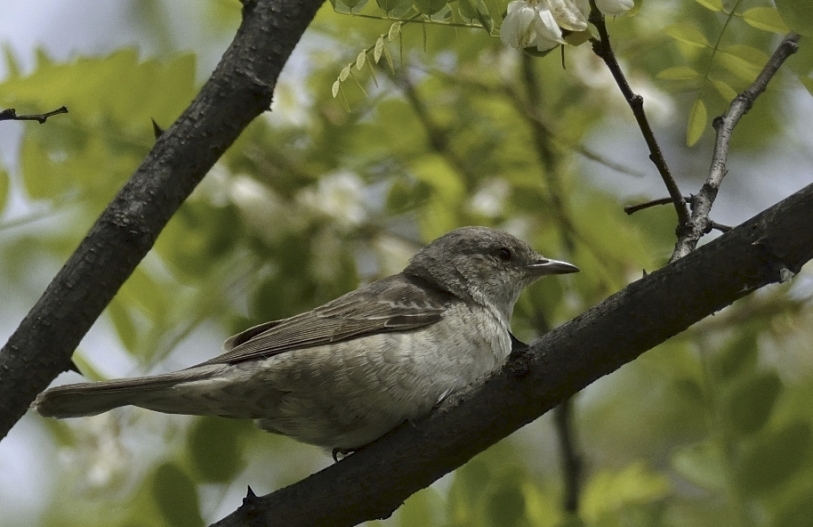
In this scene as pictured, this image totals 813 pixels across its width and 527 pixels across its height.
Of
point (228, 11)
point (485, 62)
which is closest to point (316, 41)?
point (228, 11)

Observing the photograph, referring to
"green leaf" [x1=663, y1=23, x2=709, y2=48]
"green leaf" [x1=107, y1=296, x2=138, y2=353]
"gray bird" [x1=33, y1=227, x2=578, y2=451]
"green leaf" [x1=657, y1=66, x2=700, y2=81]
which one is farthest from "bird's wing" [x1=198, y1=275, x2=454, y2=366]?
"green leaf" [x1=663, y1=23, x2=709, y2=48]

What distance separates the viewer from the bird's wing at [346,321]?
4.22 metres

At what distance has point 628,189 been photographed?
686 cm

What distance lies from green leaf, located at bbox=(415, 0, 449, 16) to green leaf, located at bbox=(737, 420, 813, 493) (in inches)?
85.2

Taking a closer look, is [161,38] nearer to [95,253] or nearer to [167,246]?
[167,246]

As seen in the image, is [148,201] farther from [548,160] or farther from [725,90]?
[548,160]

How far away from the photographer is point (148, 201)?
12.1 ft

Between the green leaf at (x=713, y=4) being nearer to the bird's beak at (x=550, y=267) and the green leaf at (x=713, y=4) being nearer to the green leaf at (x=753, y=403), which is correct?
the green leaf at (x=753, y=403)

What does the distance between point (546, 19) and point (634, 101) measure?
0.43 m

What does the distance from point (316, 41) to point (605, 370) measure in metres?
3.68

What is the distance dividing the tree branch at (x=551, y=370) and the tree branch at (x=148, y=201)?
0.93 meters

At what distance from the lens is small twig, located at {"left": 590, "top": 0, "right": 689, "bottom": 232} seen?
284cm

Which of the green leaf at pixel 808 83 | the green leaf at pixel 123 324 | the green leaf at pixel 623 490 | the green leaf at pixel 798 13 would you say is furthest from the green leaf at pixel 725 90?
the green leaf at pixel 123 324

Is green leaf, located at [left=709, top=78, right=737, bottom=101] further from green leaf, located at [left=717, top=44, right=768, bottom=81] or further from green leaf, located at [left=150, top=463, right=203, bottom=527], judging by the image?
green leaf, located at [left=150, top=463, right=203, bottom=527]
